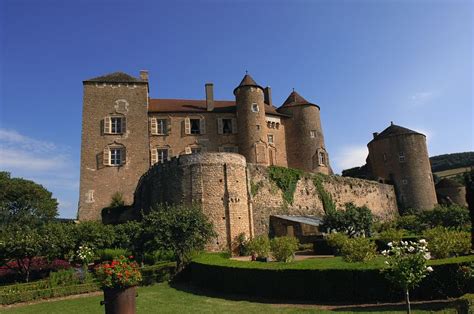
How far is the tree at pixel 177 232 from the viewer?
18703 mm

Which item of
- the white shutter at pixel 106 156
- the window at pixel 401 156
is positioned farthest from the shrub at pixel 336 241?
the window at pixel 401 156

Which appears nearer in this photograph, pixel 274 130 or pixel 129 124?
pixel 129 124

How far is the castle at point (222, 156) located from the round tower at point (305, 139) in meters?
0.10

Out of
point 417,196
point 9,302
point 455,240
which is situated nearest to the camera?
point 455,240

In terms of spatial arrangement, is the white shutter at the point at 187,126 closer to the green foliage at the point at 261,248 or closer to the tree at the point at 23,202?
the green foliage at the point at 261,248

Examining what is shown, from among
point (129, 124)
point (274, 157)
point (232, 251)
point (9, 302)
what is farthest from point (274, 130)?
point (9, 302)

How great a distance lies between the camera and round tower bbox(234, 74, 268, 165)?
115 ft

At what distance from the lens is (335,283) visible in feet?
38.1

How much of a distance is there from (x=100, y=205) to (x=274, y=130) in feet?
58.4

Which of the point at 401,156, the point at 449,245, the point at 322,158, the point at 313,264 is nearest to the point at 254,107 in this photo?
the point at 322,158

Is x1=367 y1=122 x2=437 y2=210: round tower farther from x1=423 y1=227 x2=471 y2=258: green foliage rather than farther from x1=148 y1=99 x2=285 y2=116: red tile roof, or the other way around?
x1=423 y1=227 x2=471 y2=258: green foliage

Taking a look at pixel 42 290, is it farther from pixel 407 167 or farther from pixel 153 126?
pixel 407 167

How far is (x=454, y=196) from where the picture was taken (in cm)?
4588

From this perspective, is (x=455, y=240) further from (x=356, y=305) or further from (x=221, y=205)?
(x=221, y=205)
